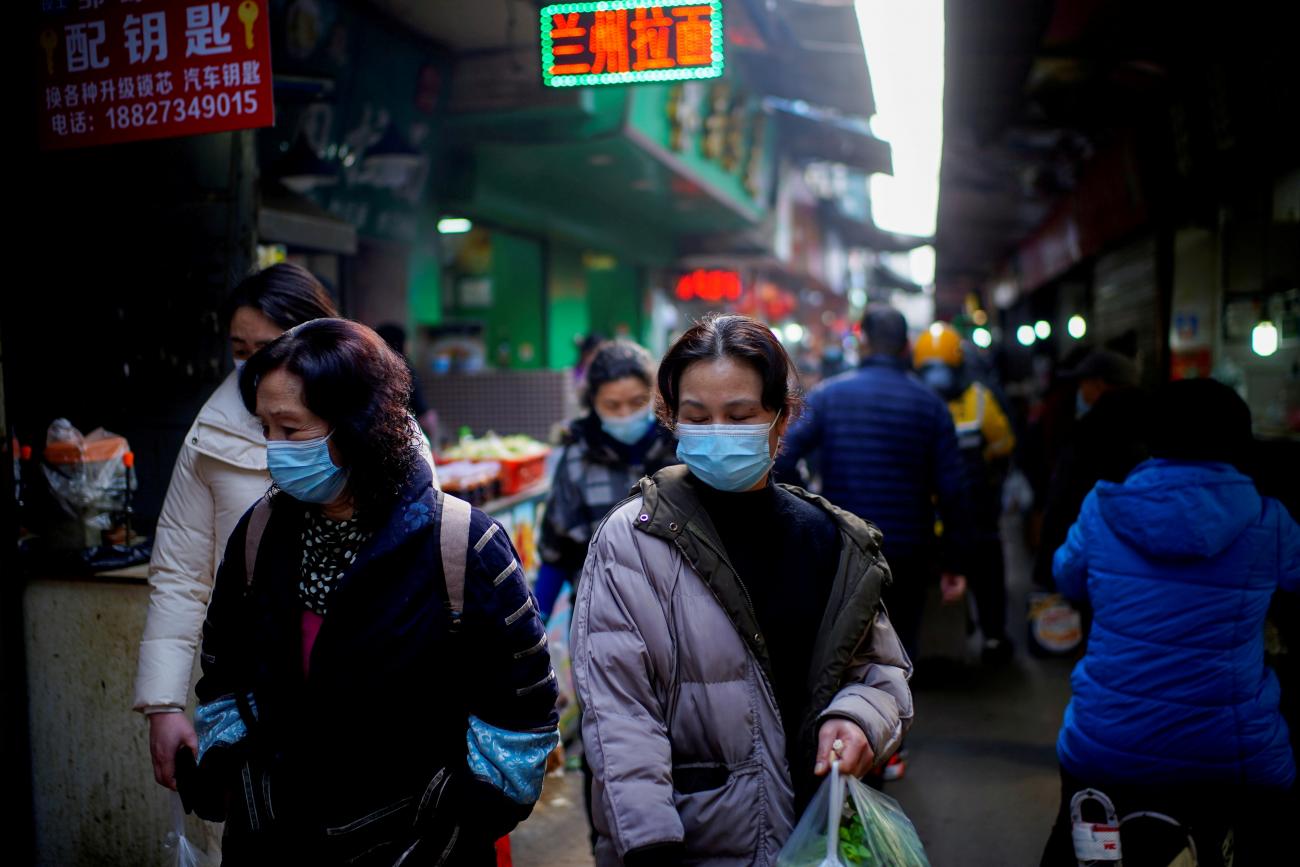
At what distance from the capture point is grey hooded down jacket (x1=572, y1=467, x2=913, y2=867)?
2.10m

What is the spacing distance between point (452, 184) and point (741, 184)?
21.3 ft

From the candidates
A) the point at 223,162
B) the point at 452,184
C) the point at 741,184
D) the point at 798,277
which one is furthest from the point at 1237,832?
the point at 798,277

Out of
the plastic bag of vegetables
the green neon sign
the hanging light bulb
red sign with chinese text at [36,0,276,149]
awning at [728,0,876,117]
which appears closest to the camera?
the plastic bag of vegetables

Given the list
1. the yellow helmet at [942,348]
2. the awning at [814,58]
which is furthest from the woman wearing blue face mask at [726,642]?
the awning at [814,58]

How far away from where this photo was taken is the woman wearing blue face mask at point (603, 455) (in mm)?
4172

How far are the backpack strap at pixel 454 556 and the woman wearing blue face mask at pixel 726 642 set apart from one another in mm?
266

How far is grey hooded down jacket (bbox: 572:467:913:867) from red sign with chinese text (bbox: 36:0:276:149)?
228 cm

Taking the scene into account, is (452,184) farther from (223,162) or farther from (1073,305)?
(1073,305)

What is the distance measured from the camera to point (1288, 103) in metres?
5.50

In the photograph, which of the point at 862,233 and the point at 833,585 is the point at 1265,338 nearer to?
the point at 833,585

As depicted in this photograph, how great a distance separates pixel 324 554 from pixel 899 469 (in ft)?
10.7

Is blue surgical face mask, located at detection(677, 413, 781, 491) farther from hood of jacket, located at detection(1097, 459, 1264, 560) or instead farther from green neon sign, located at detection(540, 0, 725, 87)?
green neon sign, located at detection(540, 0, 725, 87)

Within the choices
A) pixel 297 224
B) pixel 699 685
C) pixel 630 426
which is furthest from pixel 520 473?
pixel 699 685

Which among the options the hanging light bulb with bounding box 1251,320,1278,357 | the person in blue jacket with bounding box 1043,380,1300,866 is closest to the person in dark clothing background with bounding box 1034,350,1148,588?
the person in blue jacket with bounding box 1043,380,1300,866
